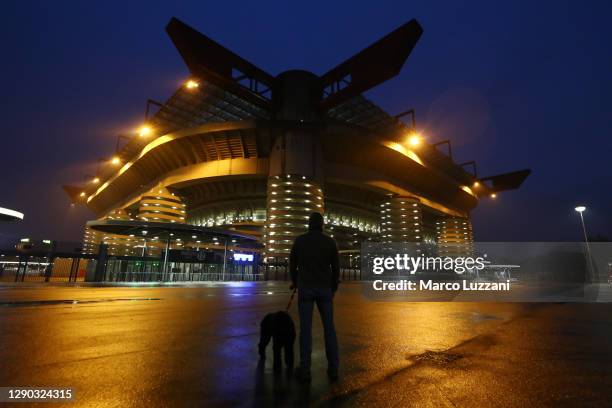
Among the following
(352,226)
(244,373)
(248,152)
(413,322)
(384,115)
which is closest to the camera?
(244,373)

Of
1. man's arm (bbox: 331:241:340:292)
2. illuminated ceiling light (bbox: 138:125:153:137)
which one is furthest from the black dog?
illuminated ceiling light (bbox: 138:125:153:137)

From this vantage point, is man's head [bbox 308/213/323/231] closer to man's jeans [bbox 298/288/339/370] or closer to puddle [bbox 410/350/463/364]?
man's jeans [bbox 298/288/339/370]

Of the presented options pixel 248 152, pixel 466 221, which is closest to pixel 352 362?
pixel 248 152

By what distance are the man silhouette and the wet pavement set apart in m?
0.36

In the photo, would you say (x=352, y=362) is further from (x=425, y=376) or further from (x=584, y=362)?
(x=584, y=362)

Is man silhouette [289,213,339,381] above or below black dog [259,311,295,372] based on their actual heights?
above

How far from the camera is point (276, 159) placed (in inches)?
1807

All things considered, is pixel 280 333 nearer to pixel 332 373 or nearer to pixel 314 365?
pixel 314 365

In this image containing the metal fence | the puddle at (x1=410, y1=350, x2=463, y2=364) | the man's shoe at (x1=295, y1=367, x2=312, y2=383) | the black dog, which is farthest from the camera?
the metal fence

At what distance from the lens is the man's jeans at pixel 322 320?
3.06 metres

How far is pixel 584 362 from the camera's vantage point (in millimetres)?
3760

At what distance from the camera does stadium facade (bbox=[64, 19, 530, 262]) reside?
138ft

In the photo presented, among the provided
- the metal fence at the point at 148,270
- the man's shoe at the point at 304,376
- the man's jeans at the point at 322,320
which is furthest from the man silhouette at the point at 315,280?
the metal fence at the point at 148,270

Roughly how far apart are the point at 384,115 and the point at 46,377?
60141 millimetres
